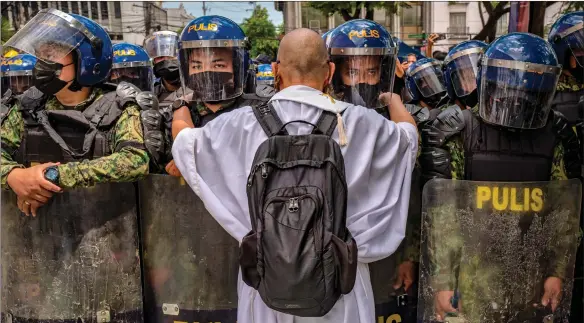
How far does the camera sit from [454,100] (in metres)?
4.32

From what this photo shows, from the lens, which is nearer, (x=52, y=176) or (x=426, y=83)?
(x=52, y=176)

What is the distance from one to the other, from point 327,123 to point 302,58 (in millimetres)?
285

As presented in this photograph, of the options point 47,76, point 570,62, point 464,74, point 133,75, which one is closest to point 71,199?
point 47,76

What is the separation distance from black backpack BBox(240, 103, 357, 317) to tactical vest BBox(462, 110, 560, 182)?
0.99m

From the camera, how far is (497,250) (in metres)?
2.55

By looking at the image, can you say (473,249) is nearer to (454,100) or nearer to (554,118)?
(554,118)

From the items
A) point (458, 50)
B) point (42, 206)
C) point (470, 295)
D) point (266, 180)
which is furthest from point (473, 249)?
point (458, 50)

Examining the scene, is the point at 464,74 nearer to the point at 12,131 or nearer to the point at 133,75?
the point at 12,131

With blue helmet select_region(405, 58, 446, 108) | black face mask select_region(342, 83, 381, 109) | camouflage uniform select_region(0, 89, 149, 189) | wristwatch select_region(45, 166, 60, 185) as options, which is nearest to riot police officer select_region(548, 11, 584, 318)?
blue helmet select_region(405, 58, 446, 108)

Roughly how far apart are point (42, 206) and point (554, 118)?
2558mm

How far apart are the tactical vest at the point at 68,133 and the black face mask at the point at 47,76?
122mm

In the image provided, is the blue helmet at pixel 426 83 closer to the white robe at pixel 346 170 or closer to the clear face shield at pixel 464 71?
the clear face shield at pixel 464 71

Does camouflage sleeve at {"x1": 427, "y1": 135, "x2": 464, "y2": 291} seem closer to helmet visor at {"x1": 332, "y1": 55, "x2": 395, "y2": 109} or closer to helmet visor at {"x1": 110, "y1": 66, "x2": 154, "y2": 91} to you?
helmet visor at {"x1": 332, "y1": 55, "x2": 395, "y2": 109}

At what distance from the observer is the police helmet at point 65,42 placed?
106 inches
